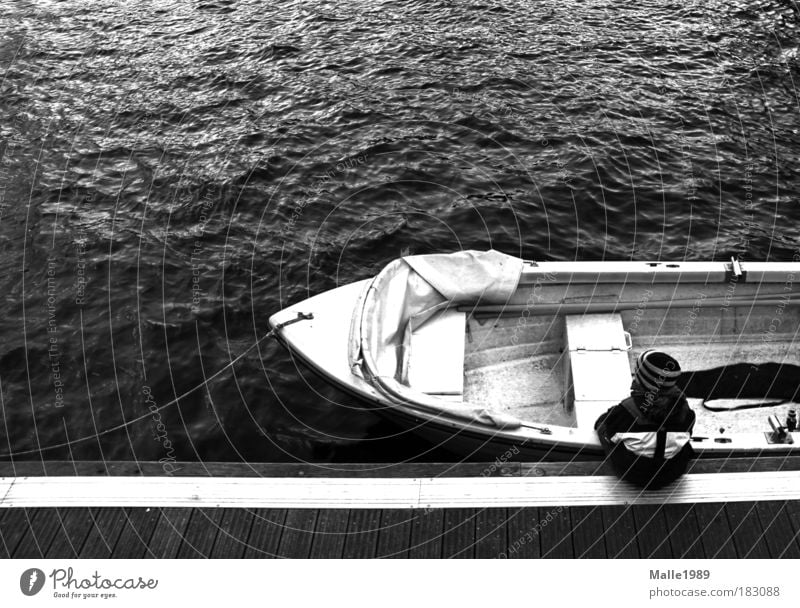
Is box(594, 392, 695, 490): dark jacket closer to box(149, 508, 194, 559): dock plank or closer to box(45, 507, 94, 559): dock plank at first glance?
A: box(149, 508, 194, 559): dock plank

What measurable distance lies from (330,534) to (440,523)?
4.17 ft

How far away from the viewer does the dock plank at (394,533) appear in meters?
8.65

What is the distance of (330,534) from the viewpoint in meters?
8.89

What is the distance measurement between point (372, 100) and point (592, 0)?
34.6 ft

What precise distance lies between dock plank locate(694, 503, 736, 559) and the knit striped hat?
1619 mm

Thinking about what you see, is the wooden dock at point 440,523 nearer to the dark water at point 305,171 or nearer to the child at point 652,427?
the child at point 652,427

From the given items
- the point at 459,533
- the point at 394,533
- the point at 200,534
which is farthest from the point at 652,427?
the point at 200,534

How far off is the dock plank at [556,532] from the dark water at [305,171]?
Answer: 334cm

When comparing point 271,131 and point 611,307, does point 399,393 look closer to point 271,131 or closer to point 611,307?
point 611,307

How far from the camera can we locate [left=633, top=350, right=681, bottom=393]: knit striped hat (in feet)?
27.2

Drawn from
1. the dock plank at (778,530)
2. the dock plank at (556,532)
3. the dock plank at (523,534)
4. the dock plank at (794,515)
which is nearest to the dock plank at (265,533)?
the dock plank at (523,534)

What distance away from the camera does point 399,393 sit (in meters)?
10.4

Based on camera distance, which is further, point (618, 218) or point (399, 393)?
point (618, 218)
